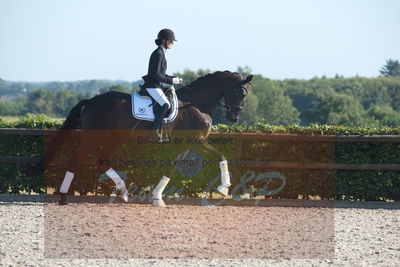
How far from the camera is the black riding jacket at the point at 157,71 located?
34.8ft

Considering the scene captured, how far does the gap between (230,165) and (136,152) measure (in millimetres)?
1820

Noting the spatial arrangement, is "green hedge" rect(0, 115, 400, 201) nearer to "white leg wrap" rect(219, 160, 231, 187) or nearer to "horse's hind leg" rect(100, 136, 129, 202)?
"horse's hind leg" rect(100, 136, 129, 202)

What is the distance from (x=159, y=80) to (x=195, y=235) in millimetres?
3299

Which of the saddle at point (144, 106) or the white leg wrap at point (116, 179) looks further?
the white leg wrap at point (116, 179)

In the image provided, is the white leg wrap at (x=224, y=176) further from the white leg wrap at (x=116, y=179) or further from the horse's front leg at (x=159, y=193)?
the white leg wrap at (x=116, y=179)

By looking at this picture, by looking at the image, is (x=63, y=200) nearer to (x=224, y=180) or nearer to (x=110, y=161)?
(x=110, y=161)

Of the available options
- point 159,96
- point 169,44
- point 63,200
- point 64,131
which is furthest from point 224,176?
point 64,131

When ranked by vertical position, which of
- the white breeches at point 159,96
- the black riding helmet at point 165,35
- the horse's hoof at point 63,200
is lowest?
the horse's hoof at point 63,200

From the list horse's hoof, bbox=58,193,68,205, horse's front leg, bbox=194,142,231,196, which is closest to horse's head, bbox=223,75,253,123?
horse's front leg, bbox=194,142,231,196

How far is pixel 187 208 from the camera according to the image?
1076cm

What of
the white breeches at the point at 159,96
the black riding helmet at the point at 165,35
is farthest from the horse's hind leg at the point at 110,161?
the black riding helmet at the point at 165,35

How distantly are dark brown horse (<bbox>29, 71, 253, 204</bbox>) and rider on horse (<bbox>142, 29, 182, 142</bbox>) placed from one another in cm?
25

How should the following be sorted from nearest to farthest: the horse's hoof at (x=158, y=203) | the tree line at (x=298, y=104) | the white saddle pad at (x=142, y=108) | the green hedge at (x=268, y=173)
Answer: the white saddle pad at (x=142, y=108) < the horse's hoof at (x=158, y=203) < the green hedge at (x=268, y=173) < the tree line at (x=298, y=104)

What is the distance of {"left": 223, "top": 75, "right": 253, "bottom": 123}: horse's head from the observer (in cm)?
1129
